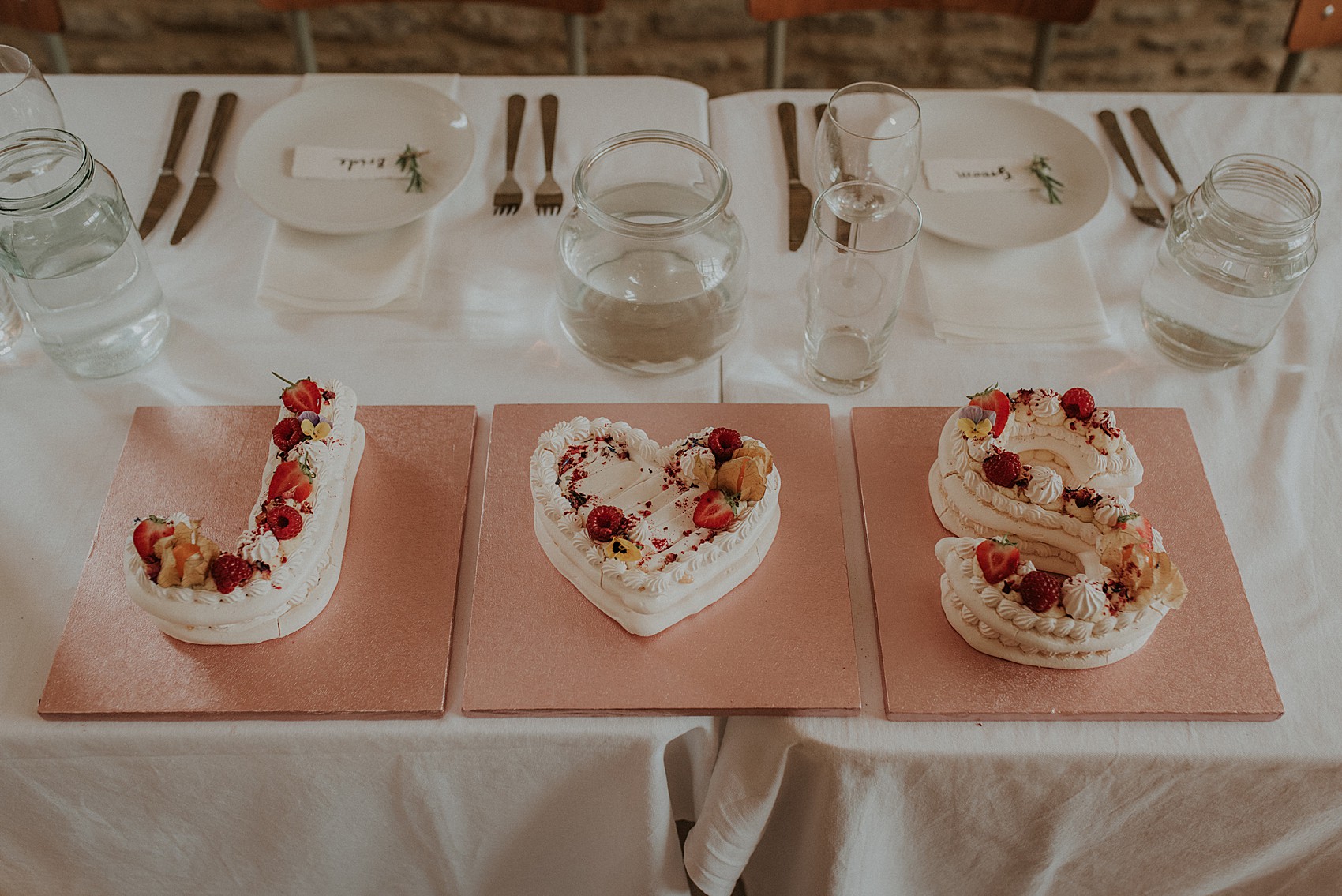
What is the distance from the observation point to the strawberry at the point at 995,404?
3.41 ft

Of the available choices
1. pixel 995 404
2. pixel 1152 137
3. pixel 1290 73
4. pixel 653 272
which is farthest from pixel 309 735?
pixel 1290 73

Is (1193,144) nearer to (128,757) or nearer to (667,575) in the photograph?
(667,575)

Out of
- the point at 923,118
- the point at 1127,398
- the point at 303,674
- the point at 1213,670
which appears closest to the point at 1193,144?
the point at 923,118

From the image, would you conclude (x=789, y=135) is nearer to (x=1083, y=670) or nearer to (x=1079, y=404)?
(x=1079, y=404)

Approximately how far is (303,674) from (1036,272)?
0.95 metres

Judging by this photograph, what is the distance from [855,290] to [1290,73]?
3.57 feet

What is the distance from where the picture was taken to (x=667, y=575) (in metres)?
0.92

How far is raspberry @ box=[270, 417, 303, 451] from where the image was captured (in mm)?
1045

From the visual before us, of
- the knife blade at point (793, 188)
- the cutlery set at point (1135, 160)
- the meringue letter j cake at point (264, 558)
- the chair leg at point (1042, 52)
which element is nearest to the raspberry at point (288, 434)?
the meringue letter j cake at point (264, 558)

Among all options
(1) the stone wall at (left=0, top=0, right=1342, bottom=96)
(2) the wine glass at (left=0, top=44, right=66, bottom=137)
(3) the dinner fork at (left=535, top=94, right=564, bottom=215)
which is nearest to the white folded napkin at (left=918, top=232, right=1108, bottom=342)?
(3) the dinner fork at (left=535, top=94, right=564, bottom=215)

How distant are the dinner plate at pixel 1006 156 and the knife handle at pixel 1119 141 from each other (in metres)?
0.08

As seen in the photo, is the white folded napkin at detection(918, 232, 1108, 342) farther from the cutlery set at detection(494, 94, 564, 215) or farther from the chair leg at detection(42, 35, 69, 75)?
the chair leg at detection(42, 35, 69, 75)

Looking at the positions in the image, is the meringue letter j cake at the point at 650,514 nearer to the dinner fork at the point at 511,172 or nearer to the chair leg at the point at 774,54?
the dinner fork at the point at 511,172

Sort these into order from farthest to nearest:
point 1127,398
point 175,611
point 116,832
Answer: point 1127,398, point 116,832, point 175,611
